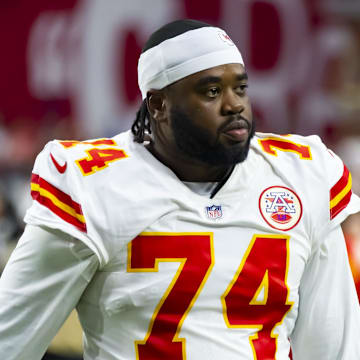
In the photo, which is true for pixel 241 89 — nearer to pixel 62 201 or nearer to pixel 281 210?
pixel 281 210

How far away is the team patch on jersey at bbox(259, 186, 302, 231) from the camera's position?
186 cm

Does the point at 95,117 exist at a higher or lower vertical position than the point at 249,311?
lower

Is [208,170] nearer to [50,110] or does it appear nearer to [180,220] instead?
[180,220]

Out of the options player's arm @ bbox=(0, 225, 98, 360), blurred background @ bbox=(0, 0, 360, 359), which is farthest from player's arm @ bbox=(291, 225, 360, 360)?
blurred background @ bbox=(0, 0, 360, 359)

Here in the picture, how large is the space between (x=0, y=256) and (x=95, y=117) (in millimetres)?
2235

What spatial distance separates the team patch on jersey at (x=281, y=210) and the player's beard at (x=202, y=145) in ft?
0.32

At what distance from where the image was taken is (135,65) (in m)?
6.73

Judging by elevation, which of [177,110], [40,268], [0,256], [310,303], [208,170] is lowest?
[0,256]

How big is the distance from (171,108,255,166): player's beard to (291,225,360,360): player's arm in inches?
10.3

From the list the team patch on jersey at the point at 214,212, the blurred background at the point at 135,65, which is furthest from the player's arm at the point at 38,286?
the blurred background at the point at 135,65

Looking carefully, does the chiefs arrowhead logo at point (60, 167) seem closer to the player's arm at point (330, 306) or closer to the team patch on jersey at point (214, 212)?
the team patch on jersey at point (214, 212)

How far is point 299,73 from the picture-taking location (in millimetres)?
6773

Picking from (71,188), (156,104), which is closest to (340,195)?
(156,104)

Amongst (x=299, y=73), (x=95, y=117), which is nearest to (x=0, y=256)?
(x=95, y=117)
